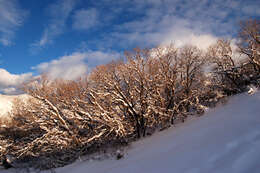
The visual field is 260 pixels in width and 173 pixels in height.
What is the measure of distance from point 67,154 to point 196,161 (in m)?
10.3

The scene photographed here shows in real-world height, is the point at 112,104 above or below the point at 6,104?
below

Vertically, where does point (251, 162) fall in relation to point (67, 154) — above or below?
above

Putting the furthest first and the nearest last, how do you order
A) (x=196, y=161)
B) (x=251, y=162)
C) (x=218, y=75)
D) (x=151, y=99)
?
(x=218, y=75) → (x=151, y=99) → (x=196, y=161) → (x=251, y=162)

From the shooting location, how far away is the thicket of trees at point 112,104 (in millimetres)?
10602

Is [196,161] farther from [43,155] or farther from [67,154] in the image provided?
[43,155]

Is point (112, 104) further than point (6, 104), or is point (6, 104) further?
point (6, 104)

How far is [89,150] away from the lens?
11.2 metres

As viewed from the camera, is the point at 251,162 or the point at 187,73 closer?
the point at 251,162

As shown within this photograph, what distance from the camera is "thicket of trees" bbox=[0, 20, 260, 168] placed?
10.6m

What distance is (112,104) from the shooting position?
1152 cm

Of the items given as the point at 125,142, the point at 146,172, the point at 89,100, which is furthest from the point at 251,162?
the point at 89,100

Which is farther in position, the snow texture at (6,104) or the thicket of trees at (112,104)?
the snow texture at (6,104)

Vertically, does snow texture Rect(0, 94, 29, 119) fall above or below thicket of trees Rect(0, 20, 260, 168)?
above

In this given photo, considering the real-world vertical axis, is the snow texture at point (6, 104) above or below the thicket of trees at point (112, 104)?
above
